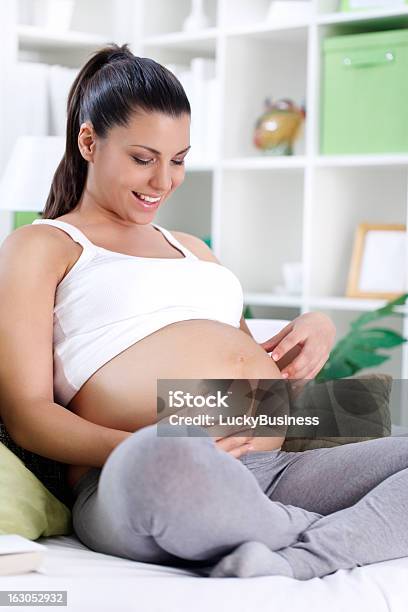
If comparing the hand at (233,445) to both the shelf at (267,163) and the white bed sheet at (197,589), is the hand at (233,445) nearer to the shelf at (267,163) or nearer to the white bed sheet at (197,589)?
the white bed sheet at (197,589)

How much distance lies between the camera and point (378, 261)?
3135 millimetres

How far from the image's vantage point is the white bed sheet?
1.09 meters

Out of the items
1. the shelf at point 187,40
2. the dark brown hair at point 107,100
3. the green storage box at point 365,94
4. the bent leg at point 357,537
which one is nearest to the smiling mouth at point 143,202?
the dark brown hair at point 107,100

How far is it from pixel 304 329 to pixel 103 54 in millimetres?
573

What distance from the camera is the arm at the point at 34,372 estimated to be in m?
1.41

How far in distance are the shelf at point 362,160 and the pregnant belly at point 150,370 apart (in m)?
1.53

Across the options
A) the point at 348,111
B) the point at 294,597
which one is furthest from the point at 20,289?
the point at 348,111

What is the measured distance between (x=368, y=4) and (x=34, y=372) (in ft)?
6.40

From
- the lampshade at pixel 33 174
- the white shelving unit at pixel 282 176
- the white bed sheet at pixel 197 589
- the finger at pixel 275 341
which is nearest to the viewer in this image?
the white bed sheet at pixel 197 589

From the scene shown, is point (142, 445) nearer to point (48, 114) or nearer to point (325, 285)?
point (325, 285)

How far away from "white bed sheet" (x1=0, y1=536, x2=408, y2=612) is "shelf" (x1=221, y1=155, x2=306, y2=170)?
2.06 meters

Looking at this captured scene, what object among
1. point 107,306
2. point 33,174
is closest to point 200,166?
point 33,174

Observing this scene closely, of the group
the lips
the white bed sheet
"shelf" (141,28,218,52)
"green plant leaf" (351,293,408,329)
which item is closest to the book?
the white bed sheet

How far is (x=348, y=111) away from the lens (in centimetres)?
303
